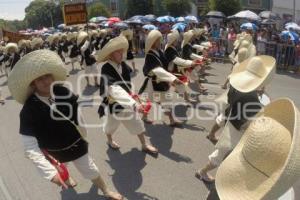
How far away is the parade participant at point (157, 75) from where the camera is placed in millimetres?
7621

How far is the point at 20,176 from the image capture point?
6441 millimetres

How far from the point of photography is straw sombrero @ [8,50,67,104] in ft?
14.1

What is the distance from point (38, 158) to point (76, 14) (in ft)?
39.0

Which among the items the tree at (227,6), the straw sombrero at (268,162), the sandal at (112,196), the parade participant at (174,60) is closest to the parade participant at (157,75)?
the parade participant at (174,60)

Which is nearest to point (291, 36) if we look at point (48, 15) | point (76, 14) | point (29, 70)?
point (76, 14)

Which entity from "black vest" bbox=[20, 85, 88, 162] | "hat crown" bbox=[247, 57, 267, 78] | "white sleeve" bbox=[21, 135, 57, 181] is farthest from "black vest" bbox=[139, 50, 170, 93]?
"white sleeve" bbox=[21, 135, 57, 181]

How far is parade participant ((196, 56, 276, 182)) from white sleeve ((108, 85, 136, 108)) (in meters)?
1.45

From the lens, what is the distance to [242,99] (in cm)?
498

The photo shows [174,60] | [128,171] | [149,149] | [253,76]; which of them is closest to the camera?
[253,76]

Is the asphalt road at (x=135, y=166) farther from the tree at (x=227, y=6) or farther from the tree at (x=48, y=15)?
the tree at (x=48, y=15)

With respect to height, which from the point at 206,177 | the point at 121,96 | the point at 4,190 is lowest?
the point at 4,190

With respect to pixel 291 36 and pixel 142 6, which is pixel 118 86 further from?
pixel 142 6

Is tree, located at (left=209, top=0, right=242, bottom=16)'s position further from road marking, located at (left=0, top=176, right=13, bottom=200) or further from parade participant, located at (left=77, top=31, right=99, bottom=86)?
road marking, located at (left=0, top=176, right=13, bottom=200)

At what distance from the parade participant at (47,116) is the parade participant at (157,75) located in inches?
117
